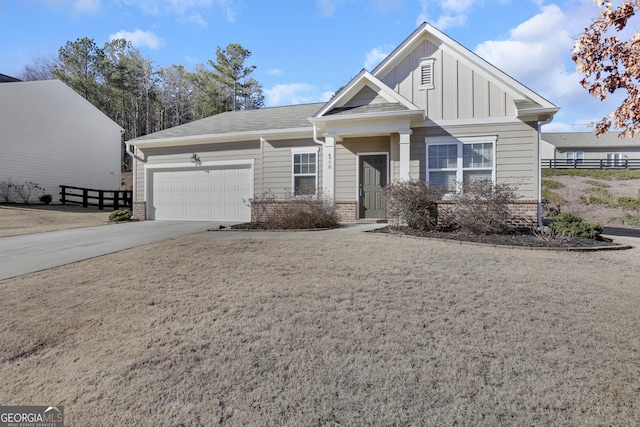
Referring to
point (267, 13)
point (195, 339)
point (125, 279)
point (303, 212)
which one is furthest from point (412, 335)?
point (267, 13)

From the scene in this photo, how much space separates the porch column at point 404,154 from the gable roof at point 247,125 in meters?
3.32

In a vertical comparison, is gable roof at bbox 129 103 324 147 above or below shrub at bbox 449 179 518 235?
above

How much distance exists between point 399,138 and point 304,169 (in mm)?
3463

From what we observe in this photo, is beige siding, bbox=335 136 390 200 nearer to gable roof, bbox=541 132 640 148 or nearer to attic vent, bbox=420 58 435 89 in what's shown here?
attic vent, bbox=420 58 435 89

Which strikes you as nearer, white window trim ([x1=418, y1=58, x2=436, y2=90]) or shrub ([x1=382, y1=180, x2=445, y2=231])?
shrub ([x1=382, y1=180, x2=445, y2=231])

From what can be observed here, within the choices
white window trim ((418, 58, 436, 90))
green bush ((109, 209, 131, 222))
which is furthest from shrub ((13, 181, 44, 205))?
white window trim ((418, 58, 436, 90))

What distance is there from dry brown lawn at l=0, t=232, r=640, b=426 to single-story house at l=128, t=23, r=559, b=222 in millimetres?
5219

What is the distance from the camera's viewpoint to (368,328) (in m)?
3.36

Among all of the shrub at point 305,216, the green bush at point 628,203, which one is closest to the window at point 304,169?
the shrub at point 305,216

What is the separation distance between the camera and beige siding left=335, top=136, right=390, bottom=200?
11.3 metres

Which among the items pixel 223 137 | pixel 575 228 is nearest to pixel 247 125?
pixel 223 137

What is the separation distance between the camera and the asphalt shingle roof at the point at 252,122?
1262 centimetres

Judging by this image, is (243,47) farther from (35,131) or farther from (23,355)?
(23,355)

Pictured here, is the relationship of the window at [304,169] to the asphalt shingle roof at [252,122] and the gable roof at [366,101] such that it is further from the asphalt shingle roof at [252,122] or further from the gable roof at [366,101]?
the gable roof at [366,101]
